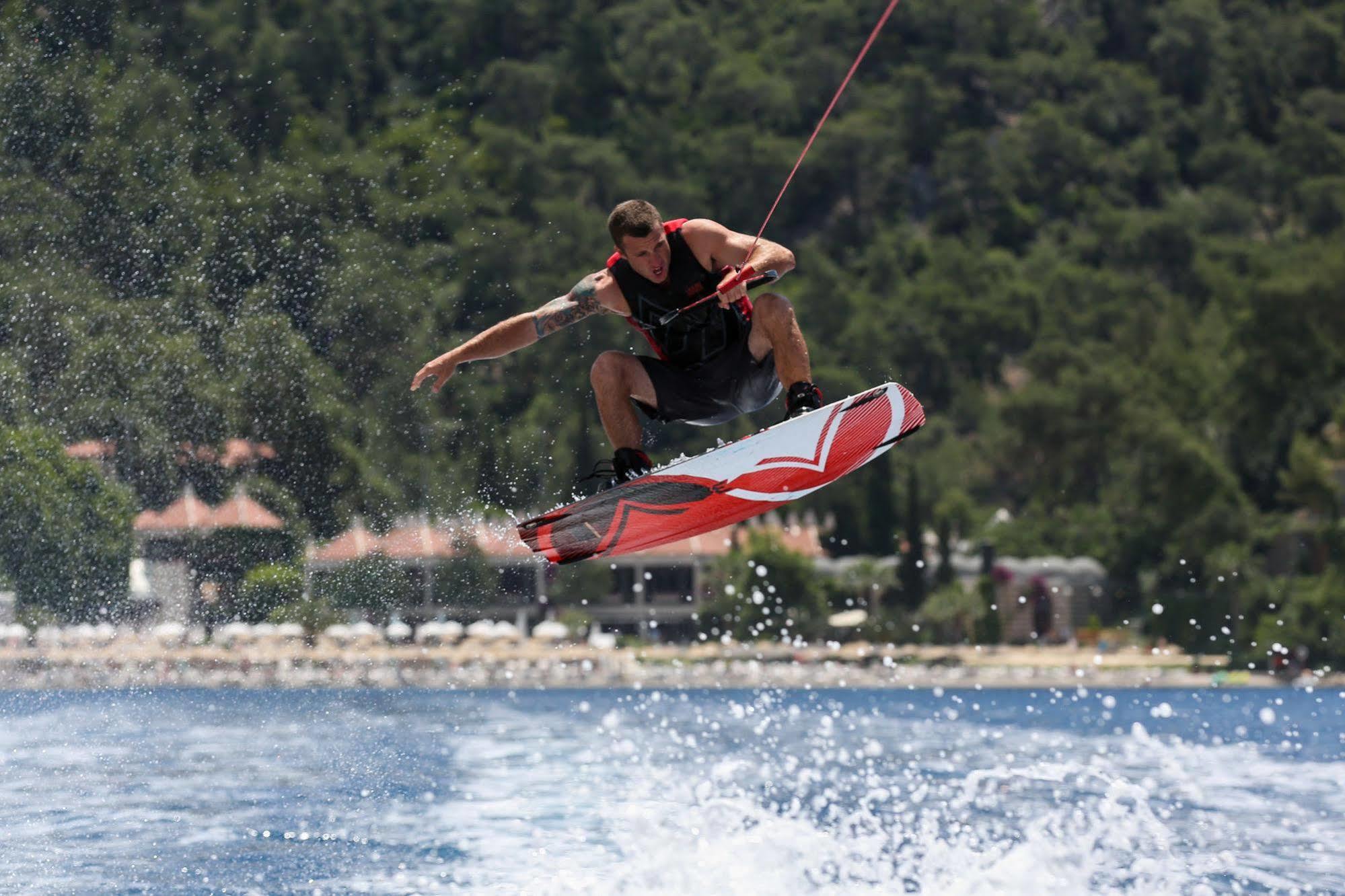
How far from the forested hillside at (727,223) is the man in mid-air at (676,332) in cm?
839

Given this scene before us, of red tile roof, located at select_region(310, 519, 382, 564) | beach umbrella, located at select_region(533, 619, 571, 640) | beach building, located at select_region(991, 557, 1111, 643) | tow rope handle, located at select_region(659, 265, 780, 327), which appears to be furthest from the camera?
beach building, located at select_region(991, 557, 1111, 643)

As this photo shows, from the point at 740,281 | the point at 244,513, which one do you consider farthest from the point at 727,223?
the point at 740,281

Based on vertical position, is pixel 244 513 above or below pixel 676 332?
above

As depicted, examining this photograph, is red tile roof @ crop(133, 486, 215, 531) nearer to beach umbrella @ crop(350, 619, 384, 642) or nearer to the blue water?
beach umbrella @ crop(350, 619, 384, 642)

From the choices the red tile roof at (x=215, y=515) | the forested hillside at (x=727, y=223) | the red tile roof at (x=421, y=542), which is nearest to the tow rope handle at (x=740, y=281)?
the forested hillside at (x=727, y=223)

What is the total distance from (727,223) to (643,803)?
57.1 metres

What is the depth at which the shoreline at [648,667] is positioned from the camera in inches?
1261

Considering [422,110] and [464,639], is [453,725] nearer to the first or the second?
[464,639]

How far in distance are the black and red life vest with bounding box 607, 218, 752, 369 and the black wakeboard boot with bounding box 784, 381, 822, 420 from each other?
0.42 m

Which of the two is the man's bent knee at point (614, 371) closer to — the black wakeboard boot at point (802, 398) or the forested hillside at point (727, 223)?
the black wakeboard boot at point (802, 398)

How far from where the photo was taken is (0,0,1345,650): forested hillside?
1313 inches

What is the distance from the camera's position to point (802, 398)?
8.80m

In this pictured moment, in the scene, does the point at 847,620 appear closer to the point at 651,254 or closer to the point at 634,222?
the point at 651,254

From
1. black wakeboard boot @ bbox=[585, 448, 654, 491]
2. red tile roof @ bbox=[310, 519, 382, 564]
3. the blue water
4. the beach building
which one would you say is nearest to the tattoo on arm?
black wakeboard boot @ bbox=[585, 448, 654, 491]
